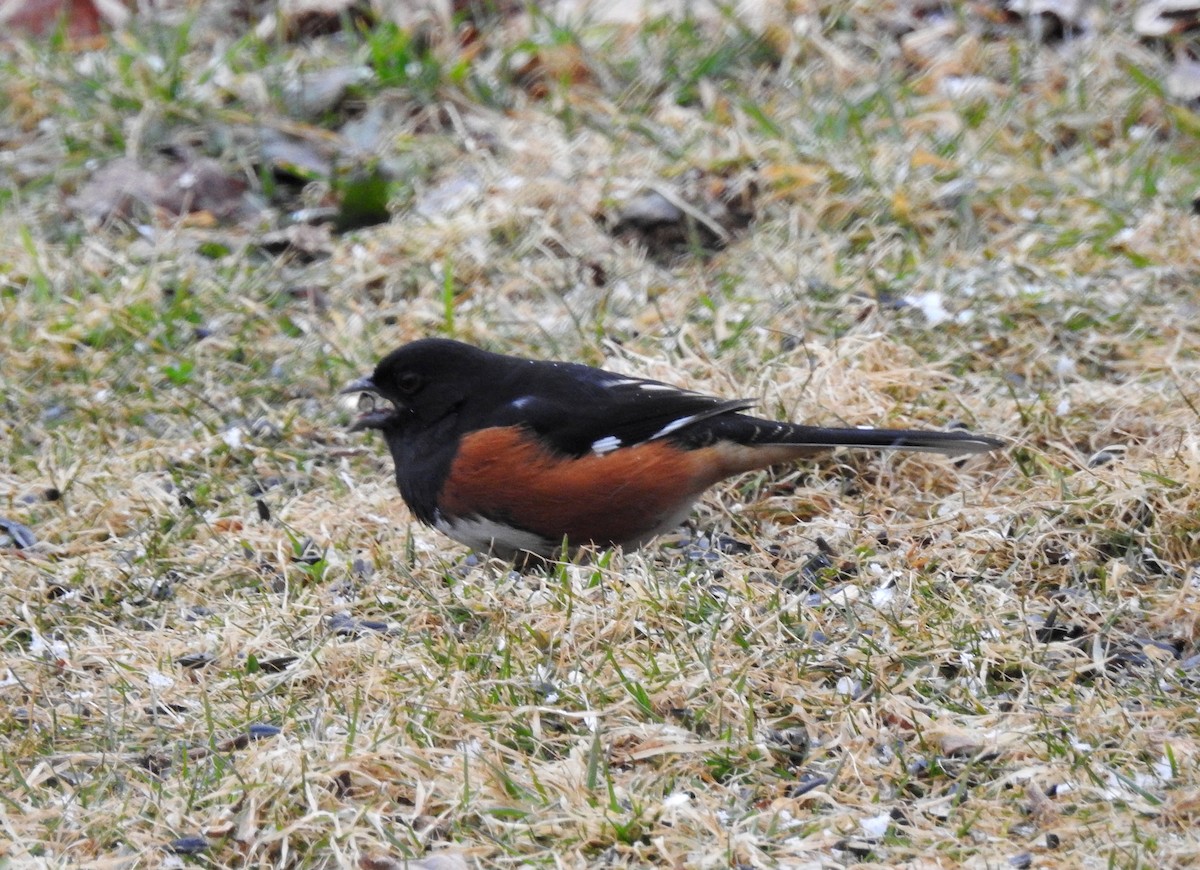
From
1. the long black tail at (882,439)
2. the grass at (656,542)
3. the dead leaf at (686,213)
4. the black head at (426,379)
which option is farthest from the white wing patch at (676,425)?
the dead leaf at (686,213)

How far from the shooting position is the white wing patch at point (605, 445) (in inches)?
158

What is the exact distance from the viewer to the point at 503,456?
3.91 m

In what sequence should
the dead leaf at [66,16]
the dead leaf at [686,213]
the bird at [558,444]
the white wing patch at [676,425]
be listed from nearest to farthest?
the bird at [558,444] < the white wing patch at [676,425] < the dead leaf at [686,213] < the dead leaf at [66,16]

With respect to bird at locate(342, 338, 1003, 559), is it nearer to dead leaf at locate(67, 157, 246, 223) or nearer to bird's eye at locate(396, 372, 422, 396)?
bird's eye at locate(396, 372, 422, 396)

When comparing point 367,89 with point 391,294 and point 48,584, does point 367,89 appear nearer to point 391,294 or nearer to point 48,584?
point 391,294

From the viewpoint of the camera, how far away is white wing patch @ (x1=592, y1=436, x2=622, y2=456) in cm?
401

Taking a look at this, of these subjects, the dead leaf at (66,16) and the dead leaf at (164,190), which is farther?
the dead leaf at (66,16)

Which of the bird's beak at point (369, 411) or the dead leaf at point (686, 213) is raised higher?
the bird's beak at point (369, 411)

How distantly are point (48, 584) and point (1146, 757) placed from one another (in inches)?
105

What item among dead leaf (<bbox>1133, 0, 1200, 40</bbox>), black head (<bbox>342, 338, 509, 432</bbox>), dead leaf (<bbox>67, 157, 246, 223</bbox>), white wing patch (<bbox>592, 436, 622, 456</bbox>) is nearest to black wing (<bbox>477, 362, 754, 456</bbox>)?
white wing patch (<bbox>592, 436, 622, 456</bbox>)

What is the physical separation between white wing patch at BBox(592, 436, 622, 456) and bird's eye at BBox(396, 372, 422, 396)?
531mm

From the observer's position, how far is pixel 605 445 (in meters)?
4.02

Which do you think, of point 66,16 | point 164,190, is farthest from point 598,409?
point 66,16

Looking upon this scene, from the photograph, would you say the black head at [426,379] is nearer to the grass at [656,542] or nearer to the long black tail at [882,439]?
the grass at [656,542]
